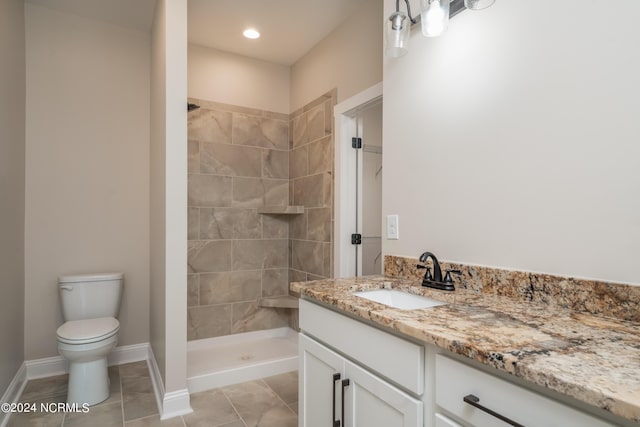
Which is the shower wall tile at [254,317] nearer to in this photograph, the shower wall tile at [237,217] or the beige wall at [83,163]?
the shower wall tile at [237,217]

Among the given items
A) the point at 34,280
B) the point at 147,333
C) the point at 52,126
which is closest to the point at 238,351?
the point at 147,333

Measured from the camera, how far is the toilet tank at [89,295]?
2530 millimetres

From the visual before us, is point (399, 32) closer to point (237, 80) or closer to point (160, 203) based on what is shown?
point (160, 203)

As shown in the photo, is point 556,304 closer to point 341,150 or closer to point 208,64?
point 341,150

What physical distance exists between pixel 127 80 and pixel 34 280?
173cm

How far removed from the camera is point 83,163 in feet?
9.10

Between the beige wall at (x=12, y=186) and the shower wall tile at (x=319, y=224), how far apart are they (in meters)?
2.10

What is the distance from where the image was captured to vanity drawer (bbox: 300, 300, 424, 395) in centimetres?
94

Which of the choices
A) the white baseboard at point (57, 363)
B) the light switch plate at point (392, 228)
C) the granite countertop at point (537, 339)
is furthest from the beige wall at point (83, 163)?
the granite countertop at point (537, 339)

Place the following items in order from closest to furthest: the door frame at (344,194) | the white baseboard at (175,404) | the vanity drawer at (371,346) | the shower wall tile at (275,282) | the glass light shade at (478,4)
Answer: the vanity drawer at (371,346) < the glass light shade at (478,4) < the white baseboard at (175,404) < the door frame at (344,194) < the shower wall tile at (275,282)

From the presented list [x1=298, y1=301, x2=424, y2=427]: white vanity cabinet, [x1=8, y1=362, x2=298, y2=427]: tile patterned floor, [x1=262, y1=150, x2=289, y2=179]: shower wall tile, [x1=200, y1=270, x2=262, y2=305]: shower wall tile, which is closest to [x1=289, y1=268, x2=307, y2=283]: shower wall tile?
[x1=200, y1=270, x2=262, y2=305]: shower wall tile

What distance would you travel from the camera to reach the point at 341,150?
276 centimetres

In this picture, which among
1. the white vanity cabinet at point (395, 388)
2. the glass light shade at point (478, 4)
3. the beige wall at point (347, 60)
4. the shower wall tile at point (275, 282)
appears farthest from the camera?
the shower wall tile at point (275, 282)

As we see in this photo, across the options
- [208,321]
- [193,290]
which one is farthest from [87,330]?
[208,321]
